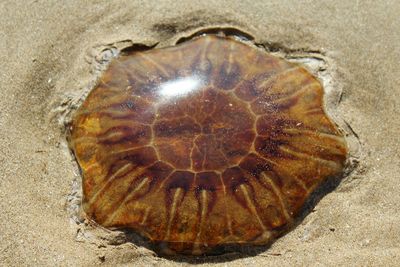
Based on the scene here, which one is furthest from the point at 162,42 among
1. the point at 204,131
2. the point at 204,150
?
the point at 204,150

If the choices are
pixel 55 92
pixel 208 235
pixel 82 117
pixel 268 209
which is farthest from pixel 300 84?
pixel 55 92

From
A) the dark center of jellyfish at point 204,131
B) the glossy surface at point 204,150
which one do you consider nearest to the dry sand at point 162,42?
the glossy surface at point 204,150

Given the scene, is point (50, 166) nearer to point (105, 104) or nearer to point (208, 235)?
point (105, 104)

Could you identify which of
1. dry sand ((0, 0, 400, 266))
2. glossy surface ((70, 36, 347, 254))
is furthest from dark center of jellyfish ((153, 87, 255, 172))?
dry sand ((0, 0, 400, 266))

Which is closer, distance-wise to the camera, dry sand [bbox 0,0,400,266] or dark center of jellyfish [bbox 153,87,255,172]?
dark center of jellyfish [bbox 153,87,255,172]

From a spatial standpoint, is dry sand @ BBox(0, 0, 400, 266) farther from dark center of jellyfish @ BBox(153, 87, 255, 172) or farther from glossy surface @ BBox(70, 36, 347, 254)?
dark center of jellyfish @ BBox(153, 87, 255, 172)

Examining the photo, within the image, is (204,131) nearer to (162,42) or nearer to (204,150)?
(204,150)
